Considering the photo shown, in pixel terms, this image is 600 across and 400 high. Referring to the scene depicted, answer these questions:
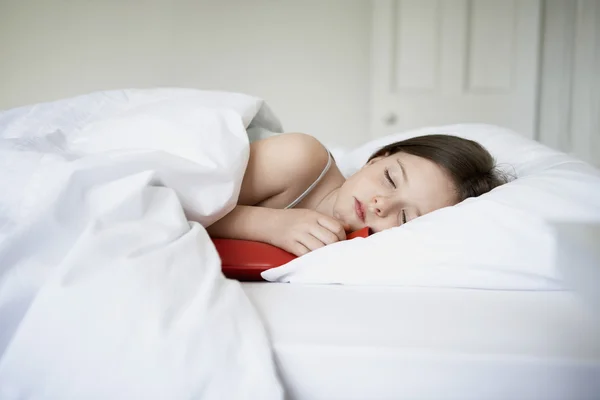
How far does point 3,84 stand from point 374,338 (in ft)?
10.2

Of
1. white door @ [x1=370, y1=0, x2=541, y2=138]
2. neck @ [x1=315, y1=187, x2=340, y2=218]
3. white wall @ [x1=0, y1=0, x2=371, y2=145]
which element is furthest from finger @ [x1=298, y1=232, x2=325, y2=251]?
white wall @ [x1=0, y1=0, x2=371, y2=145]

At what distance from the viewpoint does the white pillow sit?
78 centimetres

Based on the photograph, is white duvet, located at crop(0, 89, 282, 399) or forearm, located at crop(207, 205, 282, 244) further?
forearm, located at crop(207, 205, 282, 244)

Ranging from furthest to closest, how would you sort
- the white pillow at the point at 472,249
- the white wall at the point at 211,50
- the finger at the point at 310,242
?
the white wall at the point at 211,50 → the finger at the point at 310,242 → the white pillow at the point at 472,249

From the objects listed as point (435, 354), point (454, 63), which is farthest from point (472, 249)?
point (454, 63)

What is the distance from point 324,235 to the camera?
37.5 inches

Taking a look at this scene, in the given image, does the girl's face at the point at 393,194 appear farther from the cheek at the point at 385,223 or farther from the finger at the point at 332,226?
the finger at the point at 332,226

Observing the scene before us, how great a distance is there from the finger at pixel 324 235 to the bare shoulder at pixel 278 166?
189 mm

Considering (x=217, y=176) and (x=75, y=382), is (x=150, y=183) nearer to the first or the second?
(x=217, y=176)

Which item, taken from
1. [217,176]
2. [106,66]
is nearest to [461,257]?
[217,176]

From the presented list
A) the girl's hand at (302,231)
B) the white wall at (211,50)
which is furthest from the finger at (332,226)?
the white wall at (211,50)

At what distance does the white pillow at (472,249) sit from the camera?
0.78 meters

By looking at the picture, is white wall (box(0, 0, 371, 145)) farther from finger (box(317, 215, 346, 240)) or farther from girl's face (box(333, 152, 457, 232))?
finger (box(317, 215, 346, 240))

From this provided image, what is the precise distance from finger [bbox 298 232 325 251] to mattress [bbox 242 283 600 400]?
268 millimetres
